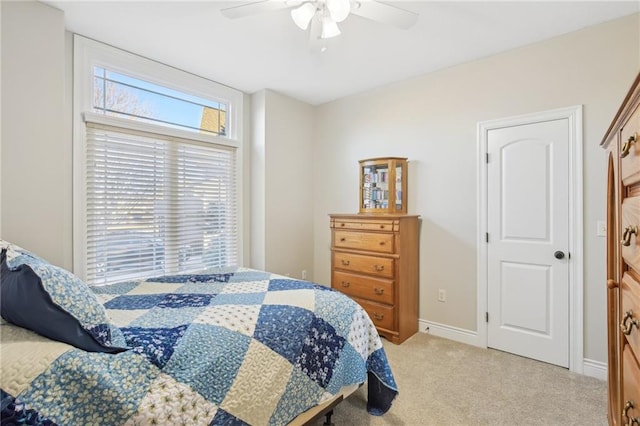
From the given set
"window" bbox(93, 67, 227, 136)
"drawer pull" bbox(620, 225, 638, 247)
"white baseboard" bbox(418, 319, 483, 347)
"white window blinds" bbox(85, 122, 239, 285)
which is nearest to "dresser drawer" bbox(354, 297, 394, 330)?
"white baseboard" bbox(418, 319, 483, 347)

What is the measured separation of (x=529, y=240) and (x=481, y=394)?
130cm

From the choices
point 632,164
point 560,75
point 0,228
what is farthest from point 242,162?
point 632,164

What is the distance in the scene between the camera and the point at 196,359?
3.87 feet

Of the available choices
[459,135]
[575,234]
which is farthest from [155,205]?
[575,234]

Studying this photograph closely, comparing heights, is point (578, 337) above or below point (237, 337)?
below

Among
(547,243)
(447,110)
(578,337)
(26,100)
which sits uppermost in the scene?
(447,110)

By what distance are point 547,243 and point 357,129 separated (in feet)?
7.23

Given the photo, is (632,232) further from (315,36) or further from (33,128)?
(33,128)

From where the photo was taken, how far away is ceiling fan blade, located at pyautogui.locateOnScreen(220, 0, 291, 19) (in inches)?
72.1

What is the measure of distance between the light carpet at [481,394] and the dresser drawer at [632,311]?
1246mm

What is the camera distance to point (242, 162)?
12.0 feet

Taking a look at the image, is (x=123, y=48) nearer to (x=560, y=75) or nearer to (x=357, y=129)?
(x=357, y=129)

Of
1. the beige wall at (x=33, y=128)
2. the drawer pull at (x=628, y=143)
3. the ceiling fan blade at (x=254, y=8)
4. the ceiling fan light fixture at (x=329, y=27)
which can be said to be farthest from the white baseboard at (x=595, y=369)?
the beige wall at (x=33, y=128)

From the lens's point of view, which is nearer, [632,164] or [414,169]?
[632,164]
